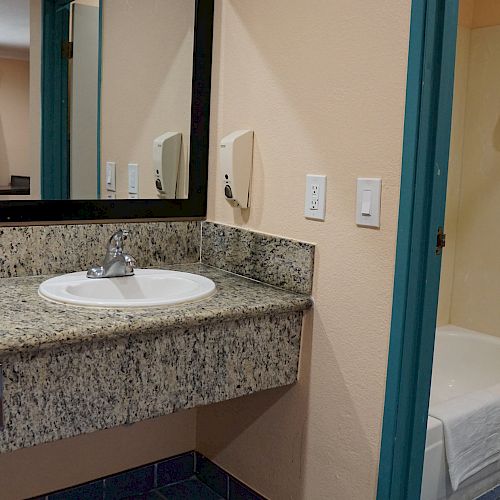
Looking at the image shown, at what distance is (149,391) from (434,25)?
103cm

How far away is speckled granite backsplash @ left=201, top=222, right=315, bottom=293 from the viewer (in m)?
1.83

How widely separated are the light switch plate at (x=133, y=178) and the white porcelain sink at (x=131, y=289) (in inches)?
9.7

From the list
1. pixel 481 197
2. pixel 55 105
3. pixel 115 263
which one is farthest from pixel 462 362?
pixel 55 105

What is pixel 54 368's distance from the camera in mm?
1419

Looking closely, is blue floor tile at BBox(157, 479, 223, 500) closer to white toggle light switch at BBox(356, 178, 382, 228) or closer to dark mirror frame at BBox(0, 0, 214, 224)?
dark mirror frame at BBox(0, 0, 214, 224)

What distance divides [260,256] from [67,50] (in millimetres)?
770

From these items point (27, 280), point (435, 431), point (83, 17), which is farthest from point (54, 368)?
point (435, 431)

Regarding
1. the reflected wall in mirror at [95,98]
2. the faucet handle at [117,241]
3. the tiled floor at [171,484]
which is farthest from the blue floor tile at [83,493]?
the reflected wall in mirror at [95,98]

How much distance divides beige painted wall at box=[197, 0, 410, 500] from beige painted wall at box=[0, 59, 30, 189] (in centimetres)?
58

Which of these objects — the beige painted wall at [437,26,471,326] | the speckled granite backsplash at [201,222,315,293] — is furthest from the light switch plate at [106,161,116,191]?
the beige painted wall at [437,26,471,326]

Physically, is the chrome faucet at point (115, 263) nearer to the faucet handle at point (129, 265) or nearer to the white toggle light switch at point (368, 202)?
the faucet handle at point (129, 265)

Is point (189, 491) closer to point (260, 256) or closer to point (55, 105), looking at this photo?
point (260, 256)

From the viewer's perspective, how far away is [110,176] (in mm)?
1986

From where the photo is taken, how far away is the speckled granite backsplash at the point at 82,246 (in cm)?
184
